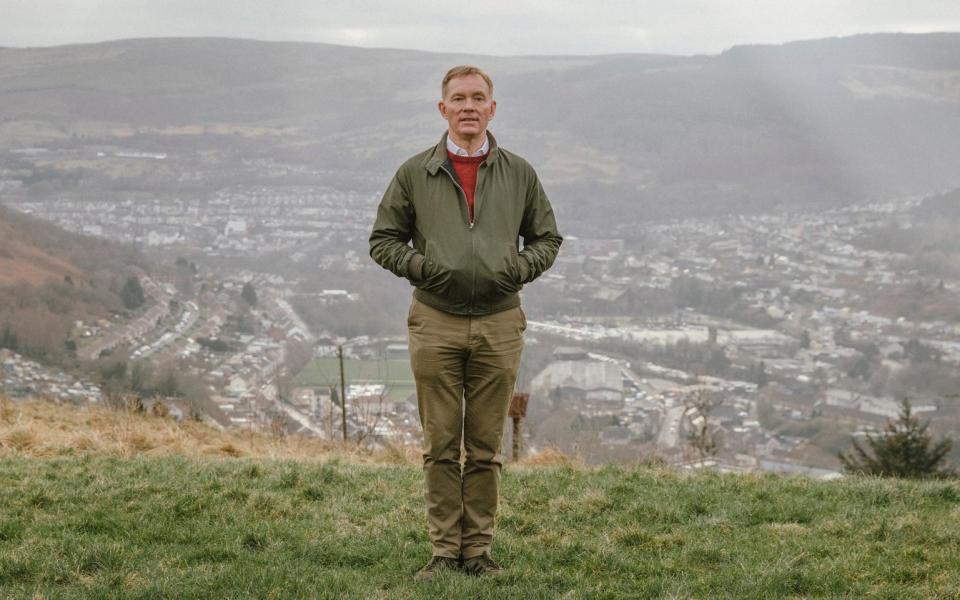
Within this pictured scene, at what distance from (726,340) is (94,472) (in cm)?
4697

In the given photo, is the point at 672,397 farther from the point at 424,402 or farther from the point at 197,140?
the point at 197,140

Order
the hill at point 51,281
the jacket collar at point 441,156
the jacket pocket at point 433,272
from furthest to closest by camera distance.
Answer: the hill at point 51,281
the jacket collar at point 441,156
the jacket pocket at point 433,272

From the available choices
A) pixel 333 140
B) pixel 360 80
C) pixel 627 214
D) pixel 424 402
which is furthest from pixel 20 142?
pixel 424 402

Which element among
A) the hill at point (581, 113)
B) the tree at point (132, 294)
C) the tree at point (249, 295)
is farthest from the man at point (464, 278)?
the hill at point (581, 113)

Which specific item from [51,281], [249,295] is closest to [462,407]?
[51,281]

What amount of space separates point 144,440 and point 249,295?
40.3 meters

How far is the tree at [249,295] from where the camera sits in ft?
158

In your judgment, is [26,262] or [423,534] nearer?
[423,534]

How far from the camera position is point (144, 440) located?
30.3 feet

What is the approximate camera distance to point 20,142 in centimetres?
8006

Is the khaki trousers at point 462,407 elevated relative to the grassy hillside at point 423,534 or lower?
elevated

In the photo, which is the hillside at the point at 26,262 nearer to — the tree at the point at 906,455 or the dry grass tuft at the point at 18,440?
the dry grass tuft at the point at 18,440

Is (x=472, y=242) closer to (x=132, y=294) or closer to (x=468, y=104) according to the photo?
(x=468, y=104)

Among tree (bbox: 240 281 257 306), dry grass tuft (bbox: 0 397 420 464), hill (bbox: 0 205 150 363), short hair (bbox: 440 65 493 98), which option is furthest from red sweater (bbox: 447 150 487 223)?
tree (bbox: 240 281 257 306)
